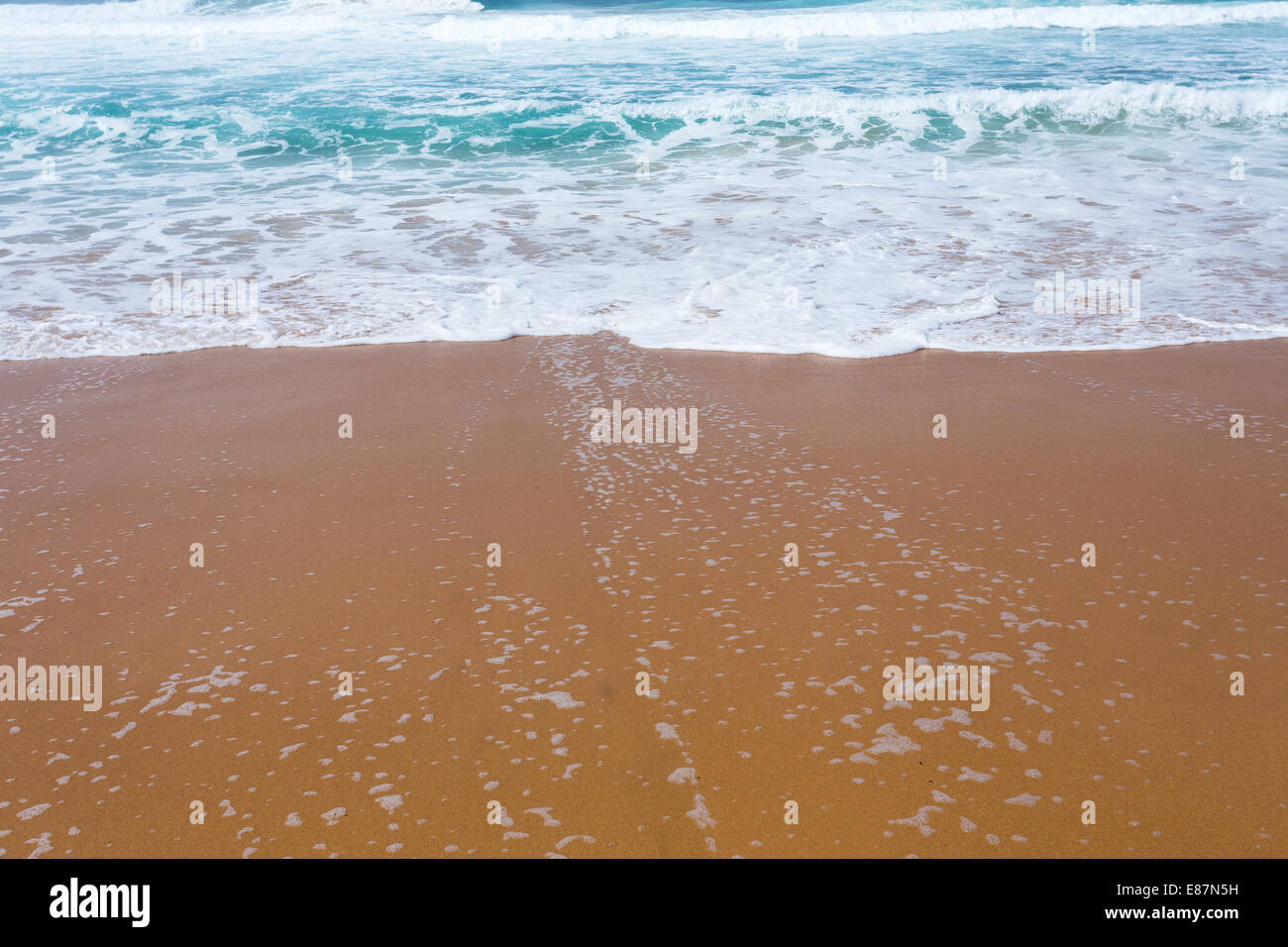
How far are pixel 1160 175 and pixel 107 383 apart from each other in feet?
33.3

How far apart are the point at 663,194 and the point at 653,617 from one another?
7641 millimetres

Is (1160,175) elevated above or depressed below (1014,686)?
above

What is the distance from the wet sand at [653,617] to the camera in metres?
2.21

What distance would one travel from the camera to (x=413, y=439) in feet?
14.2

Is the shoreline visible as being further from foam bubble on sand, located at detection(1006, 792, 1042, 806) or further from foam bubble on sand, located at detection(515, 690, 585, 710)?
foam bubble on sand, located at detection(1006, 792, 1042, 806)

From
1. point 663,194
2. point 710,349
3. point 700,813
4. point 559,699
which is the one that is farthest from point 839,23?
point 700,813

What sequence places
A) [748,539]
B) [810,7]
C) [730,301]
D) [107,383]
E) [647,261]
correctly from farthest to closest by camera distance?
[810,7] < [647,261] < [730,301] < [107,383] < [748,539]

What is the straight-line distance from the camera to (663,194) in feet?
32.2

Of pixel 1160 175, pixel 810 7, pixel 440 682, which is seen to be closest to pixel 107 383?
pixel 440 682

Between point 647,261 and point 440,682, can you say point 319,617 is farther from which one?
point 647,261

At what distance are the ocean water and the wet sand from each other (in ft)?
4.39

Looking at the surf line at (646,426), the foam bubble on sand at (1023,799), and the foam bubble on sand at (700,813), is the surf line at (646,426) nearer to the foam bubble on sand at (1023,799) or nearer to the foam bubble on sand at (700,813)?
the foam bubble on sand at (700,813)

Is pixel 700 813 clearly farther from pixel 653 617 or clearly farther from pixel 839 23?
pixel 839 23
